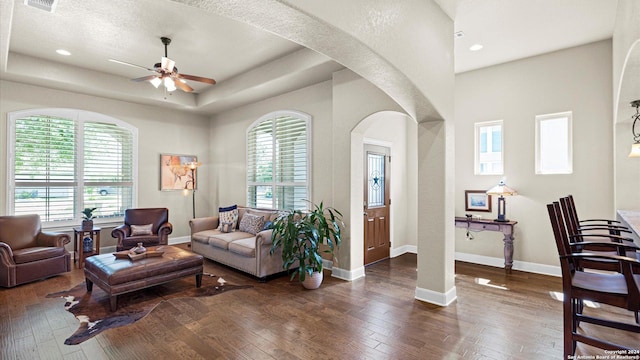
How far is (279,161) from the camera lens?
235 inches

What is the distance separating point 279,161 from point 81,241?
3.69 meters

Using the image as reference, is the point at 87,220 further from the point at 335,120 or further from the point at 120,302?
the point at 335,120

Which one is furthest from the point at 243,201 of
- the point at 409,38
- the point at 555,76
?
the point at 555,76

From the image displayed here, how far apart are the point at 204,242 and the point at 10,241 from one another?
2.70 m

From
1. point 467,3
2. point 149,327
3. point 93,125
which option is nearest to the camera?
point 149,327

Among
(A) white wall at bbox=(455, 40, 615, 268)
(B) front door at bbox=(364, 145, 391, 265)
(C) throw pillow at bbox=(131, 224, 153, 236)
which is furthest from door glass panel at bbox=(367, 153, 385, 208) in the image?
(C) throw pillow at bbox=(131, 224, 153, 236)

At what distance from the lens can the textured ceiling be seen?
343 cm

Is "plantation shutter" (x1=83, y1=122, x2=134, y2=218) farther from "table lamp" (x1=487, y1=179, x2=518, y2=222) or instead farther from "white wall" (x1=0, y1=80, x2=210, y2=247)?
"table lamp" (x1=487, y1=179, x2=518, y2=222)

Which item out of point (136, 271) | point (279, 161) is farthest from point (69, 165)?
point (279, 161)

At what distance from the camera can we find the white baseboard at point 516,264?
4.56m

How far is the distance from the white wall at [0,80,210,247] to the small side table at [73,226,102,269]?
54cm

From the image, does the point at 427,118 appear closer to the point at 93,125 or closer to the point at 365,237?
the point at 365,237

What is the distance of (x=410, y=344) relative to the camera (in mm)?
2703

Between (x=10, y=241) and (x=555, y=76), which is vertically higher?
(x=555, y=76)
